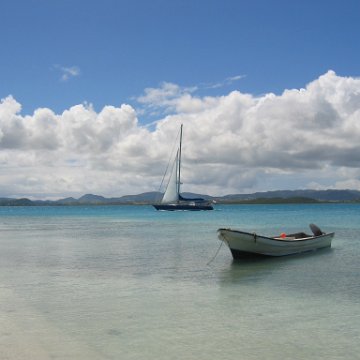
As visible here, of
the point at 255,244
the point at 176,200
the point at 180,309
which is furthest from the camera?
the point at 176,200

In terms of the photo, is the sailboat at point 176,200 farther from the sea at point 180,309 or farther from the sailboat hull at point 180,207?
the sea at point 180,309

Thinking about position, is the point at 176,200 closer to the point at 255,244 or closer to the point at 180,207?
the point at 180,207

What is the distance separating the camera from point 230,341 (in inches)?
468

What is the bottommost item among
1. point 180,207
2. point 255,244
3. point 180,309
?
point 180,309

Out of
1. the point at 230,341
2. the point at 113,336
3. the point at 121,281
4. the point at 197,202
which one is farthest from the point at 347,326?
the point at 197,202

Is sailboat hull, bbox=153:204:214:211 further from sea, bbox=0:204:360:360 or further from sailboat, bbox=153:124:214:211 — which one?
sea, bbox=0:204:360:360

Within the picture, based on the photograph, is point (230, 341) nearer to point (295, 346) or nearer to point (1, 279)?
point (295, 346)

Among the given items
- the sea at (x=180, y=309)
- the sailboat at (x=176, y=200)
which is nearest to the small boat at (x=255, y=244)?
the sea at (x=180, y=309)

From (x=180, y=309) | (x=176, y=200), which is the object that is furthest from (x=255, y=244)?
(x=176, y=200)

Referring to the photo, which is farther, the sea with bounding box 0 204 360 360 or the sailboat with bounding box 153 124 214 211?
the sailboat with bounding box 153 124 214 211

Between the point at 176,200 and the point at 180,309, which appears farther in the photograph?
the point at 176,200

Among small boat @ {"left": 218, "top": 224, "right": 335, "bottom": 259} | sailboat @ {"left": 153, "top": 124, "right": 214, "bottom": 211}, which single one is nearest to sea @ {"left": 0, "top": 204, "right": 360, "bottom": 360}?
small boat @ {"left": 218, "top": 224, "right": 335, "bottom": 259}

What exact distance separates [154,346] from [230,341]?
6.59ft

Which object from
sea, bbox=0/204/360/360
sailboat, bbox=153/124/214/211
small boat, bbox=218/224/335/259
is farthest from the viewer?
sailboat, bbox=153/124/214/211
